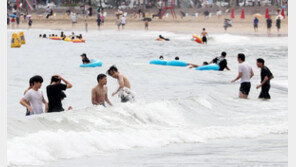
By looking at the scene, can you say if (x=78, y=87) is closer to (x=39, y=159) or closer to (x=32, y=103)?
(x=32, y=103)

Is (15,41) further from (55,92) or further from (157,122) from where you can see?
(55,92)

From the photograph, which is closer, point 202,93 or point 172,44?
point 202,93

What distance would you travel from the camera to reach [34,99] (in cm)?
1112

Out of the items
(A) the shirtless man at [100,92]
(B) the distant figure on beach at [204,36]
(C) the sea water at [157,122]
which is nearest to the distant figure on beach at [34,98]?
(C) the sea water at [157,122]

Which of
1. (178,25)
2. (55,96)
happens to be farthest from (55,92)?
(178,25)

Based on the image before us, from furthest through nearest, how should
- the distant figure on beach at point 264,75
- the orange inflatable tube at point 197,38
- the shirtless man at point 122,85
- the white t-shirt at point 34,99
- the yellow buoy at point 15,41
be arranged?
1. the orange inflatable tube at point 197,38
2. the yellow buoy at point 15,41
3. the distant figure on beach at point 264,75
4. the shirtless man at point 122,85
5. the white t-shirt at point 34,99

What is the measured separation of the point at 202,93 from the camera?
18.2 meters

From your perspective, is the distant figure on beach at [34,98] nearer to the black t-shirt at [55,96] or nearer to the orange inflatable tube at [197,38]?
the black t-shirt at [55,96]

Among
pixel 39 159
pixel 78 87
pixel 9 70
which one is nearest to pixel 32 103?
pixel 39 159

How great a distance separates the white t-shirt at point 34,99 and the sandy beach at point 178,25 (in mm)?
41015

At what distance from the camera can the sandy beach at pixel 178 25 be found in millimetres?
55228

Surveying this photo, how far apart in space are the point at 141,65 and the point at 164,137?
17.2 meters

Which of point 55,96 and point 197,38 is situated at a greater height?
point 197,38

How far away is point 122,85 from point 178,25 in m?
50.4
